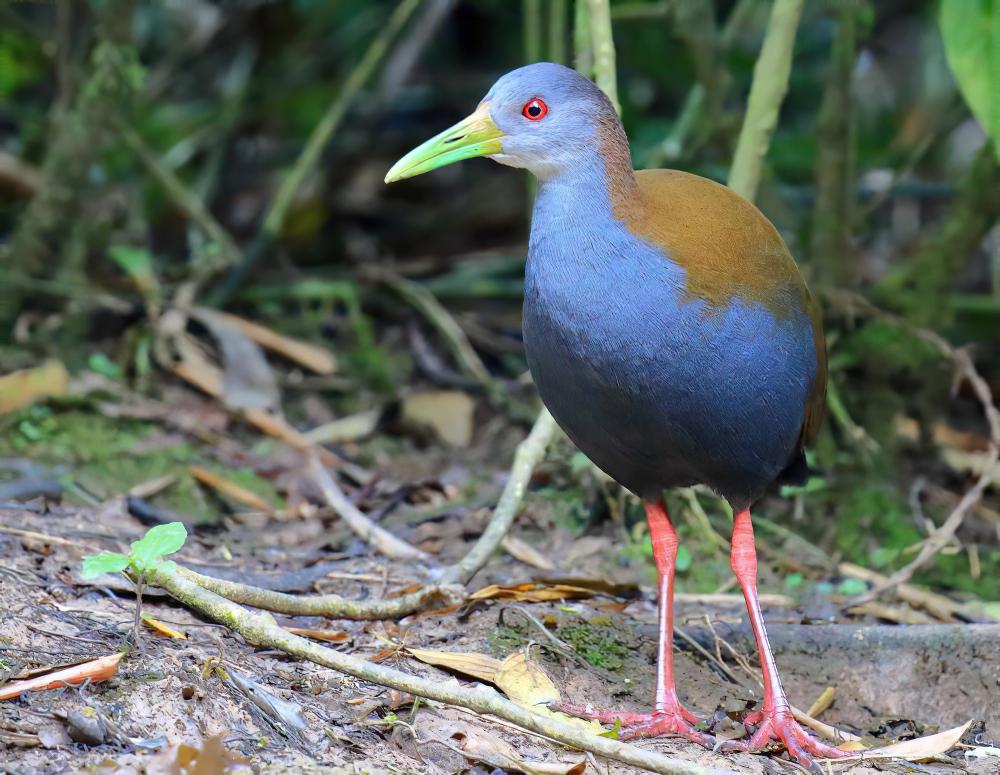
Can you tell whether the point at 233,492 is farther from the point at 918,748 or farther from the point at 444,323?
the point at 918,748

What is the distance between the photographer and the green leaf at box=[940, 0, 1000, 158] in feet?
14.2

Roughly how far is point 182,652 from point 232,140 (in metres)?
4.98

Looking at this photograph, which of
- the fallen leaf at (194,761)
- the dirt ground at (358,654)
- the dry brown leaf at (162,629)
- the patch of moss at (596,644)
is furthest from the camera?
the patch of moss at (596,644)

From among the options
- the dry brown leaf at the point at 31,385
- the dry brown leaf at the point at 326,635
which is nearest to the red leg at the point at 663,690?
the dry brown leaf at the point at 326,635

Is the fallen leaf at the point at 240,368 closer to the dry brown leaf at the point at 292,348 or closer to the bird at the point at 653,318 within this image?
the dry brown leaf at the point at 292,348

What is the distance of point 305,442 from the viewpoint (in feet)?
17.1

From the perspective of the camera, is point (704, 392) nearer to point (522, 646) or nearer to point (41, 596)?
point (522, 646)

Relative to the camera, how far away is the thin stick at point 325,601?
3412 mm

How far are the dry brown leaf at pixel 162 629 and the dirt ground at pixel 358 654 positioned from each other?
2 cm

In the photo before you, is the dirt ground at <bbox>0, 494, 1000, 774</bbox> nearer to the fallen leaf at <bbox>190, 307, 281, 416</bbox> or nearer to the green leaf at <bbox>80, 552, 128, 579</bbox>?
the green leaf at <bbox>80, 552, 128, 579</bbox>

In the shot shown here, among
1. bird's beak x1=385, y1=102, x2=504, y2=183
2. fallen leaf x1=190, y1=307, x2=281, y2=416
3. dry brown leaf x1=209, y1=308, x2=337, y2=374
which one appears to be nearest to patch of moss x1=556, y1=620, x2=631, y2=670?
bird's beak x1=385, y1=102, x2=504, y2=183

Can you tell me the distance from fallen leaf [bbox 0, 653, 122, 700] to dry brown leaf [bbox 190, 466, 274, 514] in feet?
6.74

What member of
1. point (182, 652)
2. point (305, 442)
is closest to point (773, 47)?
point (305, 442)

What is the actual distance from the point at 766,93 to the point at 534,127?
159 centimetres
